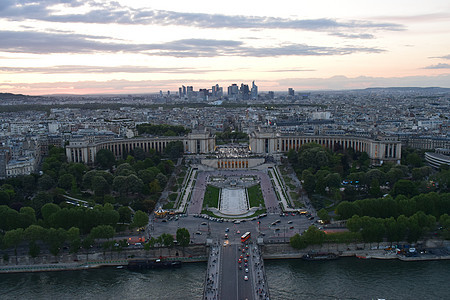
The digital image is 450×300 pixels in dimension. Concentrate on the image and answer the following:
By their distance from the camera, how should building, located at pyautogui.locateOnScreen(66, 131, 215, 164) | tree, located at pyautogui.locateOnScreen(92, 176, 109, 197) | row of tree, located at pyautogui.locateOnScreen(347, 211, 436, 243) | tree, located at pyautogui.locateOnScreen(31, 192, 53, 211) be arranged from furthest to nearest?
building, located at pyautogui.locateOnScreen(66, 131, 215, 164)
tree, located at pyautogui.locateOnScreen(92, 176, 109, 197)
tree, located at pyautogui.locateOnScreen(31, 192, 53, 211)
row of tree, located at pyautogui.locateOnScreen(347, 211, 436, 243)

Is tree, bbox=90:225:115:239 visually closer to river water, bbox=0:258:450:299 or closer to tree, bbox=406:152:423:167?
river water, bbox=0:258:450:299

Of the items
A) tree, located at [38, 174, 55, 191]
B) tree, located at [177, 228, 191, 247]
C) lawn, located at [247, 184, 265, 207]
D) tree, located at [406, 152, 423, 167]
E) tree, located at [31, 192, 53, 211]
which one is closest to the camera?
tree, located at [177, 228, 191, 247]

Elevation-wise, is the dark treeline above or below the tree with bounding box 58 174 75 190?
above

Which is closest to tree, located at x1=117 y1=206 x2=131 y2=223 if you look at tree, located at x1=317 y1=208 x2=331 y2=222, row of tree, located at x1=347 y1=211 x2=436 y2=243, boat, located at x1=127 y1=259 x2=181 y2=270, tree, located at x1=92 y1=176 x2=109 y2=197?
boat, located at x1=127 y1=259 x2=181 y2=270

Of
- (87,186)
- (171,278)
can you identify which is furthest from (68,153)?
(171,278)

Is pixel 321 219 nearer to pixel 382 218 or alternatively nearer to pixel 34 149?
pixel 382 218

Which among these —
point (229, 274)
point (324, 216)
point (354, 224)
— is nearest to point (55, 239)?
point (229, 274)

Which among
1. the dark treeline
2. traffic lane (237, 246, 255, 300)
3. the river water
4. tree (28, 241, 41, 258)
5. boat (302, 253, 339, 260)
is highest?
the dark treeline

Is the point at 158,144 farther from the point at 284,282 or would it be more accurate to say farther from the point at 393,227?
the point at 284,282
